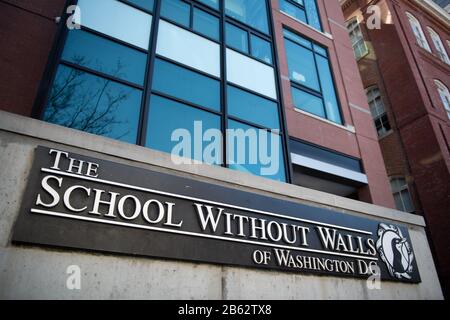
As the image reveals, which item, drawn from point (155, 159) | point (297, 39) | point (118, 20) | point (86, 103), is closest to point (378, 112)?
point (297, 39)

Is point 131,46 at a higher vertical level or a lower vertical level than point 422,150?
lower

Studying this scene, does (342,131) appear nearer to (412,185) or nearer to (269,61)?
(269,61)

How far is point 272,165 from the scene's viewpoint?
20.2 ft

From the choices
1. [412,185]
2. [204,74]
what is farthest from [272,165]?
[412,185]

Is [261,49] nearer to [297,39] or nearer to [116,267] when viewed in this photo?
[297,39]

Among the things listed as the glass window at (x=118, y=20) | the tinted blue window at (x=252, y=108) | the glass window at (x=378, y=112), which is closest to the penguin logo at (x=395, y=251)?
the tinted blue window at (x=252, y=108)

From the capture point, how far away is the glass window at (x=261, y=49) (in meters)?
7.53

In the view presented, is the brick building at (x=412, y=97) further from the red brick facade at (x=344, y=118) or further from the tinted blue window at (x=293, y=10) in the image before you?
the tinted blue window at (x=293, y=10)

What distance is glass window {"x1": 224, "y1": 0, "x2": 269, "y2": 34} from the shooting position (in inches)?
306

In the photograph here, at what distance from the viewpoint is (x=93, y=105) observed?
15.6ft

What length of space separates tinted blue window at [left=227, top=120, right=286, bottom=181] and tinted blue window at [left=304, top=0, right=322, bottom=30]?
6.55 metres

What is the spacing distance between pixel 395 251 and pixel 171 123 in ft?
15.4

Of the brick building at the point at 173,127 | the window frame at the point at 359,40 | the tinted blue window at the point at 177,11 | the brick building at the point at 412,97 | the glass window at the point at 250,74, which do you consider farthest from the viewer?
the window frame at the point at 359,40
